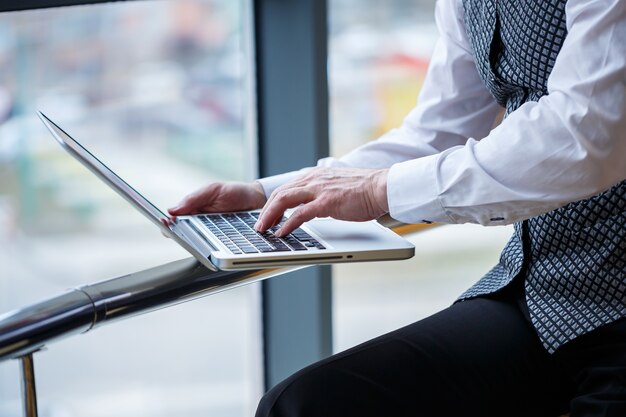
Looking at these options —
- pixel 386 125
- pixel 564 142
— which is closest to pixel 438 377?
pixel 564 142

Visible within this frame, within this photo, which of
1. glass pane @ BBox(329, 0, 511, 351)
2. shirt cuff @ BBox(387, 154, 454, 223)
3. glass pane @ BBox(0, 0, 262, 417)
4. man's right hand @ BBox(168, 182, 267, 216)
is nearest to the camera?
shirt cuff @ BBox(387, 154, 454, 223)

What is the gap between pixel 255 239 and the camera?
1170mm

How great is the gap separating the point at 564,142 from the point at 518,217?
0.11 metres

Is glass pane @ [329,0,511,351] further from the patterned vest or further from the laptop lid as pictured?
the laptop lid

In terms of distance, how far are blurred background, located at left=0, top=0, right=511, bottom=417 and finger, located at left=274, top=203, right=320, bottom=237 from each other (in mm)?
1074

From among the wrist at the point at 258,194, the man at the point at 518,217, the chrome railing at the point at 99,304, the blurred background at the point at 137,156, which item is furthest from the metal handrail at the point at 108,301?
the blurred background at the point at 137,156

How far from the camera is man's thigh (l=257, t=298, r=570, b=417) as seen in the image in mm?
1217

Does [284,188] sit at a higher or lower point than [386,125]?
higher

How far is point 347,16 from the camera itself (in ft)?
9.61

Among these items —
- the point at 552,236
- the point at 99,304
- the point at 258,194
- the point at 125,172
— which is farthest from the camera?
the point at 125,172

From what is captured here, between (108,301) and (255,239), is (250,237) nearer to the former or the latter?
(255,239)

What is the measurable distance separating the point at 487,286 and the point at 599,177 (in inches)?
14.1

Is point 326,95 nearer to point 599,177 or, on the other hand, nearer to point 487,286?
point 487,286

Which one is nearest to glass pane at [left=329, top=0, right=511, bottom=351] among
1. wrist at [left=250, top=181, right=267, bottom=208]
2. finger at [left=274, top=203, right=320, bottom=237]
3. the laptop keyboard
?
wrist at [left=250, top=181, right=267, bottom=208]
